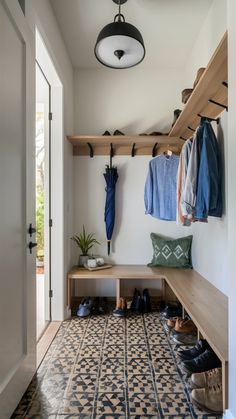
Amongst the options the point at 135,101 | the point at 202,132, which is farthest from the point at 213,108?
the point at 135,101

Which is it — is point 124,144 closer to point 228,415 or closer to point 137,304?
point 137,304

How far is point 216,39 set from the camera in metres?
2.21

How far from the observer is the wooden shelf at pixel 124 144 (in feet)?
9.80

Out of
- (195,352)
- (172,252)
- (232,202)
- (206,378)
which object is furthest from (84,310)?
(232,202)

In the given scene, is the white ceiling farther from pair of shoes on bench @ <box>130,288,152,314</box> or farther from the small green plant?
pair of shoes on bench @ <box>130,288,152,314</box>

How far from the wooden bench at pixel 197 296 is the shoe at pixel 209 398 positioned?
0.10m

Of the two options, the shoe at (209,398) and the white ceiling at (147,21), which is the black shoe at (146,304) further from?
the white ceiling at (147,21)

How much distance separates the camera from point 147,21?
2.47 meters

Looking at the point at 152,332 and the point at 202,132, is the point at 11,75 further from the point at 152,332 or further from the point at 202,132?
the point at 152,332

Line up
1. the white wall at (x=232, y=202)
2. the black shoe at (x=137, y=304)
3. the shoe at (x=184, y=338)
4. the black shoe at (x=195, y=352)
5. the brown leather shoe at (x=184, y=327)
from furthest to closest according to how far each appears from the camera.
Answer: the black shoe at (x=137, y=304), the brown leather shoe at (x=184, y=327), the shoe at (x=184, y=338), the black shoe at (x=195, y=352), the white wall at (x=232, y=202)

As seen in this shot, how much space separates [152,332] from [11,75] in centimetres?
225

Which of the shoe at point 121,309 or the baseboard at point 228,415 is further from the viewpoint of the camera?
the shoe at point 121,309

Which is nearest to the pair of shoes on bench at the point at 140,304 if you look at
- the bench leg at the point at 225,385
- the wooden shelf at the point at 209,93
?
the bench leg at the point at 225,385

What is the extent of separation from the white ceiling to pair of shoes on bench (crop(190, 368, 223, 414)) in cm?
273
